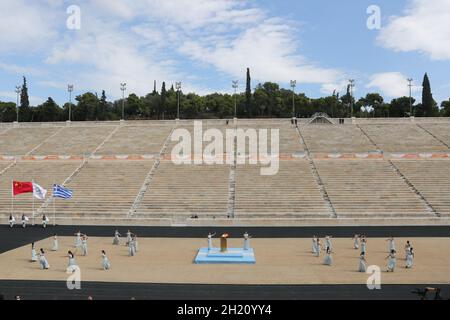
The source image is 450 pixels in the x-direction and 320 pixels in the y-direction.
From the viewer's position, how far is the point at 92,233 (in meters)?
29.4

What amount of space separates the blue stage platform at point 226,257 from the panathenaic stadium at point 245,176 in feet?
36.2

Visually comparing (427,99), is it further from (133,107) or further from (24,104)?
(24,104)

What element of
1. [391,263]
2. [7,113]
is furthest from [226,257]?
[7,113]

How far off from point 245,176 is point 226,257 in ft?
72.7

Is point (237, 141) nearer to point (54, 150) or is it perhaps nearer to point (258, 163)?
point (258, 163)

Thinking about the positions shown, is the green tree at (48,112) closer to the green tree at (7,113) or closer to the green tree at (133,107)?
the green tree at (7,113)

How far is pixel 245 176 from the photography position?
4253 cm

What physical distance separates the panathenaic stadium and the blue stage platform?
434 inches

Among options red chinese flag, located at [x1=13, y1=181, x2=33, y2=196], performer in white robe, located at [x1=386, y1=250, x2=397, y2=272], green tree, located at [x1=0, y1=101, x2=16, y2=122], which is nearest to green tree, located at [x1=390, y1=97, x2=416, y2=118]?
performer in white robe, located at [x1=386, y1=250, x2=397, y2=272]

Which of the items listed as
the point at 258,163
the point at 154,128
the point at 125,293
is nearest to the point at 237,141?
the point at 258,163

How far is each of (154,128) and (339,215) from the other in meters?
32.8

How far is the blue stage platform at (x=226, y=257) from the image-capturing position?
20062 mm

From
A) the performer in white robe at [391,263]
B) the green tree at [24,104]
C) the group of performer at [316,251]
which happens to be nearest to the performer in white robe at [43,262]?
the group of performer at [316,251]
